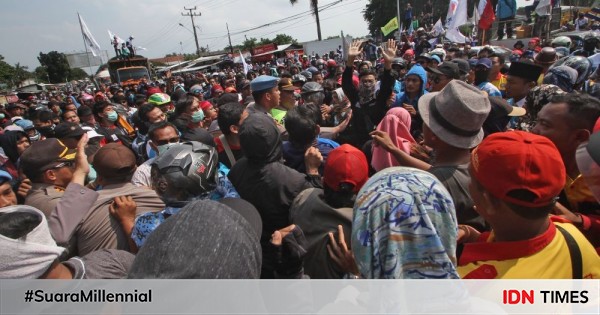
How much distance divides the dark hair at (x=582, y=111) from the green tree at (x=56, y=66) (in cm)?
8017

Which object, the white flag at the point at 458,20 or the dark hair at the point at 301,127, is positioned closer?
the dark hair at the point at 301,127

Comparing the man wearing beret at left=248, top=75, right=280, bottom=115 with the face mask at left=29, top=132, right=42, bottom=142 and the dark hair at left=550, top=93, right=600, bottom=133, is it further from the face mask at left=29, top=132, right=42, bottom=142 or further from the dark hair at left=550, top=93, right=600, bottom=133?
the face mask at left=29, top=132, right=42, bottom=142

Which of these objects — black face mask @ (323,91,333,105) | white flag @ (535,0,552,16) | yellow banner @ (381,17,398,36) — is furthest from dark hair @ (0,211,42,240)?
white flag @ (535,0,552,16)

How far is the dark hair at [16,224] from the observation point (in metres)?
1.29

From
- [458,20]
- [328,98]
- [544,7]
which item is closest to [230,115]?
[328,98]

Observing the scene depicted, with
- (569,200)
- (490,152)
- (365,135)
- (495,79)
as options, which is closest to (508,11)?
(495,79)

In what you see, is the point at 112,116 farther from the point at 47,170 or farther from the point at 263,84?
the point at 47,170

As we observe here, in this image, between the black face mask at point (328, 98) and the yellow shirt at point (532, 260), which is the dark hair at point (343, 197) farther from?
the black face mask at point (328, 98)

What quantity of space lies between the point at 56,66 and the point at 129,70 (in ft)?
181

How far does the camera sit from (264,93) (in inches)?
171

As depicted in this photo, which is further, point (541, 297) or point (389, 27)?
point (389, 27)

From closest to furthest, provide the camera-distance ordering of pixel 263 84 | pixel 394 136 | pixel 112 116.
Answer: pixel 394 136, pixel 263 84, pixel 112 116

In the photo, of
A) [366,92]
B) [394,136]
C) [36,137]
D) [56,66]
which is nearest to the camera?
[394,136]

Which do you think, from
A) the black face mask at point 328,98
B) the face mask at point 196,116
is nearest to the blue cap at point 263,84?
the face mask at point 196,116
